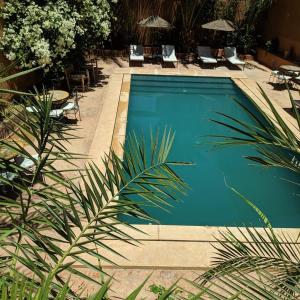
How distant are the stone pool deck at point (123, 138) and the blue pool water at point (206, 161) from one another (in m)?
0.63

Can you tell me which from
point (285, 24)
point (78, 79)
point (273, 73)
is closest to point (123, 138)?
point (78, 79)

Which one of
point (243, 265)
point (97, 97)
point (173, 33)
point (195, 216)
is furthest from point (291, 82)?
point (243, 265)

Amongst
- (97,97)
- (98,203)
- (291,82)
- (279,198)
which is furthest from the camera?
(291,82)

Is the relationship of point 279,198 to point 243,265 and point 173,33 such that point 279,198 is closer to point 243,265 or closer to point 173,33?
point 243,265

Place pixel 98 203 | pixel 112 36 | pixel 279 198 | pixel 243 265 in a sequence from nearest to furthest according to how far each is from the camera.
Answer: pixel 98 203
pixel 243 265
pixel 279 198
pixel 112 36

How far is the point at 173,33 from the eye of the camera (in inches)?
675

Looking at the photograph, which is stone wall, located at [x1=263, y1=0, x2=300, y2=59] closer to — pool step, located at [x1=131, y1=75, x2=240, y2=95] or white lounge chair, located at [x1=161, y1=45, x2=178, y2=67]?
pool step, located at [x1=131, y1=75, x2=240, y2=95]

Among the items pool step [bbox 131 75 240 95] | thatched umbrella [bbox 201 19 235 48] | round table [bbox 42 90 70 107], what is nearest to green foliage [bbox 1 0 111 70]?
round table [bbox 42 90 70 107]

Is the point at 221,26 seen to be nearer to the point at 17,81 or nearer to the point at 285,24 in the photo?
the point at 285,24

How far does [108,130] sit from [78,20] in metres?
4.24

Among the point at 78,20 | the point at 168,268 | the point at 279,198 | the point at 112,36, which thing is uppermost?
the point at 78,20

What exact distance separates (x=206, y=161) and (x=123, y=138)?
2.41 meters

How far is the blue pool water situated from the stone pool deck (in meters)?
0.63

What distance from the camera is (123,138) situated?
316 inches
